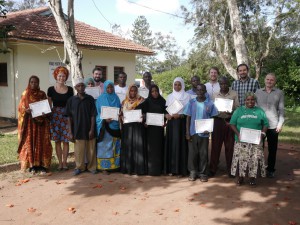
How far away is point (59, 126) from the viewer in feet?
21.1

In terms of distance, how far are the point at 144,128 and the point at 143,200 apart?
1625 mm

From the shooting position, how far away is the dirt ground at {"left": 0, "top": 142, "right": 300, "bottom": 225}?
4.45 m

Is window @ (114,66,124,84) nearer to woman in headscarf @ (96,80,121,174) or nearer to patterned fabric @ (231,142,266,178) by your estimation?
woman in headscarf @ (96,80,121,174)

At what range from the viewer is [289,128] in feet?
42.1

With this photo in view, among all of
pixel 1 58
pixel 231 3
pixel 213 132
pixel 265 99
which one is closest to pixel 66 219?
pixel 213 132

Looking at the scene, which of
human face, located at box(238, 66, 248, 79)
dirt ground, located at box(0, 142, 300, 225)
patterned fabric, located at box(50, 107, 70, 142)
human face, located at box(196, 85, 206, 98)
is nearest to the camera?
dirt ground, located at box(0, 142, 300, 225)

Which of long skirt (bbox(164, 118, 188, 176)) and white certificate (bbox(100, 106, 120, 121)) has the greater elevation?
white certificate (bbox(100, 106, 120, 121))

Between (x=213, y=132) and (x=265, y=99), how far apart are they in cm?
109

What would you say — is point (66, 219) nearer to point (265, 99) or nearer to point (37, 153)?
point (37, 153)

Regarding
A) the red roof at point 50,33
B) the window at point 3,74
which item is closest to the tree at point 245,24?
the red roof at point 50,33

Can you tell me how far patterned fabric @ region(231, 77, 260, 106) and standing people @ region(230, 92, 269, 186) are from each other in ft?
2.02

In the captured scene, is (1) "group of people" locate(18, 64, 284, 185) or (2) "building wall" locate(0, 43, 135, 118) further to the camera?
(2) "building wall" locate(0, 43, 135, 118)

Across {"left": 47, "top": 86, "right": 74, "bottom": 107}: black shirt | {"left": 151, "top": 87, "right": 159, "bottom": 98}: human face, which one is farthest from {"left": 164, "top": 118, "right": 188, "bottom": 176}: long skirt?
{"left": 47, "top": 86, "right": 74, "bottom": 107}: black shirt

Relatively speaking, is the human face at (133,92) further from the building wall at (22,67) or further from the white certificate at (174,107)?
the building wall at (22,67)
